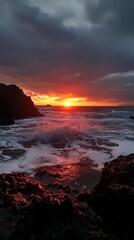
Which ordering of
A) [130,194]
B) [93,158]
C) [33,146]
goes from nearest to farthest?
[130,194]
[93,158]
[33,146]

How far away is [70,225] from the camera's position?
238cm

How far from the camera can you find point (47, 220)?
2439 mm

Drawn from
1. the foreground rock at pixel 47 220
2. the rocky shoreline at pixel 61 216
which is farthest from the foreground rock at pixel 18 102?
the foreground rock at pixel 47 220

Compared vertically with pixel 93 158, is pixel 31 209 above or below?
above

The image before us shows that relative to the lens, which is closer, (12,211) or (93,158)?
(12,211)

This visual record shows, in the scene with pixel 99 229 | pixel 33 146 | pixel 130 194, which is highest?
pixel 130 194

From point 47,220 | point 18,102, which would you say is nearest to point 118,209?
point 47,220

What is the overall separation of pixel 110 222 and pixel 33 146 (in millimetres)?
8552

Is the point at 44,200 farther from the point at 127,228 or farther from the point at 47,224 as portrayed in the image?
the point at 127,228

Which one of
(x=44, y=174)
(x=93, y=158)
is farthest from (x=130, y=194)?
(x=93, y=158)

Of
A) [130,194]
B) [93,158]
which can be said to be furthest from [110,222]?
[93,158]

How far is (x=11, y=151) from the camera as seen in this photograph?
980 cm

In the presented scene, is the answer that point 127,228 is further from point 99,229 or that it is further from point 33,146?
point 33,146

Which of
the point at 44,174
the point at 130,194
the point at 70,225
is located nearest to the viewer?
the point at 70,225
